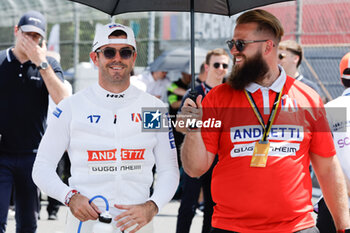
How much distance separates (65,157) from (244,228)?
5.39 ft

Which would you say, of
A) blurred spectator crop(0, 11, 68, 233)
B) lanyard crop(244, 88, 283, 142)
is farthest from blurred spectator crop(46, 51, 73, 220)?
lanyard crop(244, 88, 283, 142)

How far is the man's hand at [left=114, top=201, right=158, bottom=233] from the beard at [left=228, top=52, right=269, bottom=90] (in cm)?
89

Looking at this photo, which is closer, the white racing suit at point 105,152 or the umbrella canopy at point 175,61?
the white racing suit at point 105,152

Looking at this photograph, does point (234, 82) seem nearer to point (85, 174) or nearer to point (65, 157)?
point (85, 174)

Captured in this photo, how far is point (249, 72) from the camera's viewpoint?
352cm

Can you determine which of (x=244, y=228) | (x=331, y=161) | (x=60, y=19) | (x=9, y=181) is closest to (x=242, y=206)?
(x=244, y=228)

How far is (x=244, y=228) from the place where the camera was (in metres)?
3.33

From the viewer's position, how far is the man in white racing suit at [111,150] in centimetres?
349

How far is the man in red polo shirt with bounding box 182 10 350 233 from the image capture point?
3.34 metres

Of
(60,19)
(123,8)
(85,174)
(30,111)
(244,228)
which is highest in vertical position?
(60,19)

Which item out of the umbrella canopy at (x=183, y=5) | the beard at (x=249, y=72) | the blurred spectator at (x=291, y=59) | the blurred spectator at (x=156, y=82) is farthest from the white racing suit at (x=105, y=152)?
the blurred spectator at (x=156, y=82)

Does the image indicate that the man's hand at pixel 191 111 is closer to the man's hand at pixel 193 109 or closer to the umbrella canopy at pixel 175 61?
the man's hand at pixel 193 109

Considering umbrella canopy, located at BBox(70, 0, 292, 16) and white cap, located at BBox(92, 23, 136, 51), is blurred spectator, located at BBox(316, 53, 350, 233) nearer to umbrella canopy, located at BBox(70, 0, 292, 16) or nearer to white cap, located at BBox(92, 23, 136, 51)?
umbrella canopy, located at BBox(70, 0, 292, 16)

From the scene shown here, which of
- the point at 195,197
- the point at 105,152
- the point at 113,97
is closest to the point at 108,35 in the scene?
the point at 113,97
